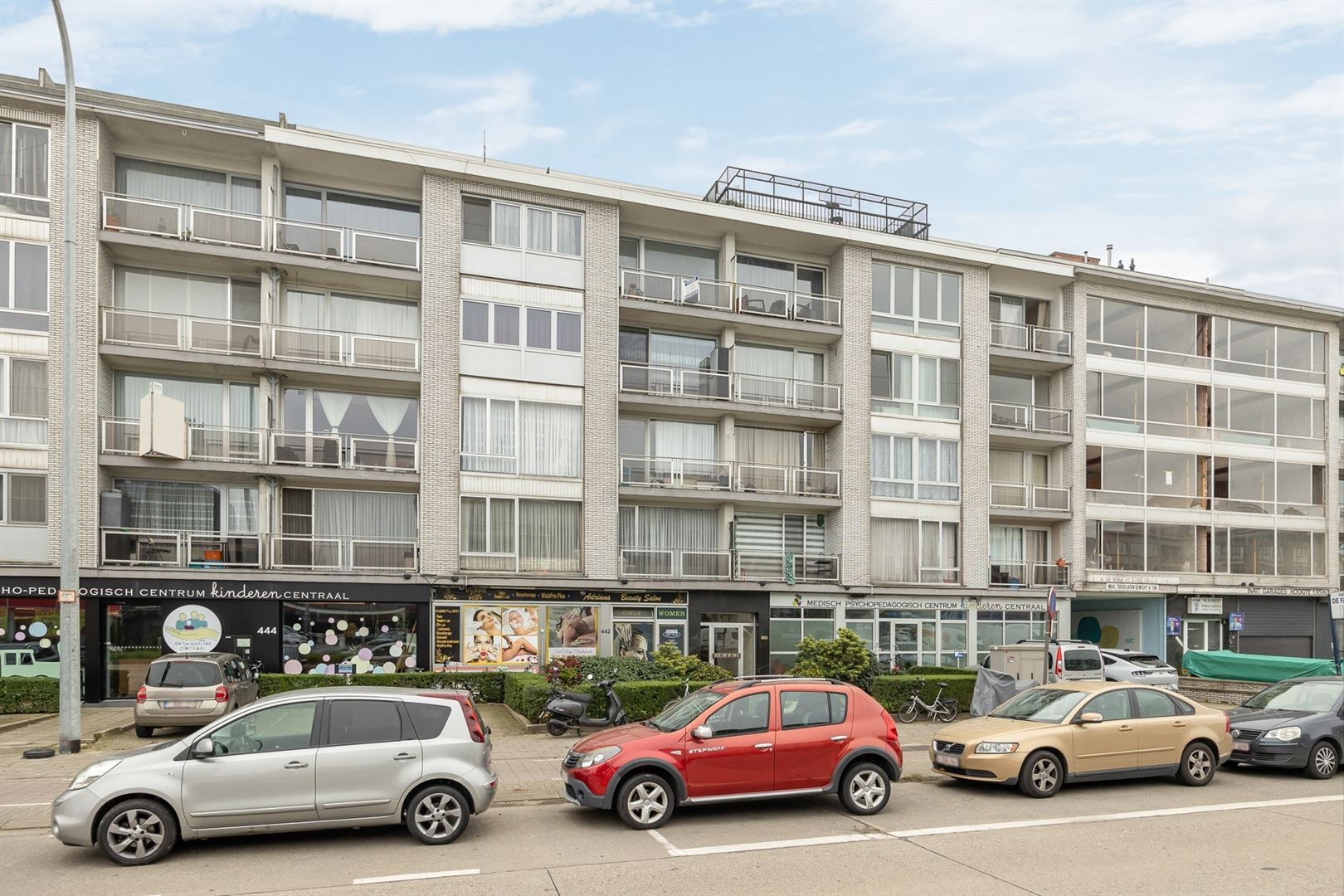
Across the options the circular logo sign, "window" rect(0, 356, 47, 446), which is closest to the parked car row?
the circular logo sign

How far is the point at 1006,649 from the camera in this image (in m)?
21.1

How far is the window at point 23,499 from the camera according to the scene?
798 inches

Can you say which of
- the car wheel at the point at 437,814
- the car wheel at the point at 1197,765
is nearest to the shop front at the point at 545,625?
the car wheel at the point at 1197,765

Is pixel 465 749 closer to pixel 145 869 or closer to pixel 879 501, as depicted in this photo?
pixel 145 869

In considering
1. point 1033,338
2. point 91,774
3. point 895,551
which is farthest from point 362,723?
point 1033,338

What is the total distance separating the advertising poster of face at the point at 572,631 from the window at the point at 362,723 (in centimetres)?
1361

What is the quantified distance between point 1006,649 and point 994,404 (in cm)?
1021

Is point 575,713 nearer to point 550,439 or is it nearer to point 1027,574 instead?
point 550,439

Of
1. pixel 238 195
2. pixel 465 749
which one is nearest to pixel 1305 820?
pixel 465 749

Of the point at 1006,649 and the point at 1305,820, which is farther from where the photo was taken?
the point at 1006,649

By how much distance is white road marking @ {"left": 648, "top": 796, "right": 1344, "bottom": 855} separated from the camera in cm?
942

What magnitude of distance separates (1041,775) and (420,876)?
7.80m

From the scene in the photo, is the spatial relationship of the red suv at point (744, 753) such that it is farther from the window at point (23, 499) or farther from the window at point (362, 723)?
the window at point (23, 499)

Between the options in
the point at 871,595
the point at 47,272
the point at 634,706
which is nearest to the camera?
the point at 634,706
